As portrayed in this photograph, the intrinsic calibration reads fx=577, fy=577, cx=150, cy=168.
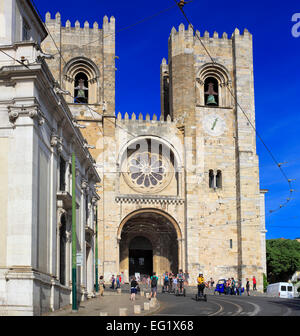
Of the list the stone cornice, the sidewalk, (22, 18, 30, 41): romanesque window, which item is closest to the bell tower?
the stone cornice

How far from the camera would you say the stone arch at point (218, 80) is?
4488 centimetres

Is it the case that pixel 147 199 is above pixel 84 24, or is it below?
below

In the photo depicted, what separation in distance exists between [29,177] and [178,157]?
27.1 metres

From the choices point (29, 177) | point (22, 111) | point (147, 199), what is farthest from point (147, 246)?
point (22, 111)

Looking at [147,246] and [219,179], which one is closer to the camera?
[219,179]

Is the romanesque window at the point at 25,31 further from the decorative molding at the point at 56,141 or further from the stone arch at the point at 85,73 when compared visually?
the stone arch at the point at 85,73

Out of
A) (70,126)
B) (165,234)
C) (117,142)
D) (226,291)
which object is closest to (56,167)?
(70,126)

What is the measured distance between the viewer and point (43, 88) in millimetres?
17828

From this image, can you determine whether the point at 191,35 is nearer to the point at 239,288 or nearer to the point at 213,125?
the point at 213,125

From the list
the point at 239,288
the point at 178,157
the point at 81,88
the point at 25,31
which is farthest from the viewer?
the point at 81,88

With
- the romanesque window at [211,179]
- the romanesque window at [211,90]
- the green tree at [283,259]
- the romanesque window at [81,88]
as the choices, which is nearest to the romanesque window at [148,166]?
the romanesque window at [211,179]

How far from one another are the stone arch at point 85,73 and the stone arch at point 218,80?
25.8ft

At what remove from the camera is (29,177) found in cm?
1669

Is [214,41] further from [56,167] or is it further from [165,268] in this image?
[56,167]
